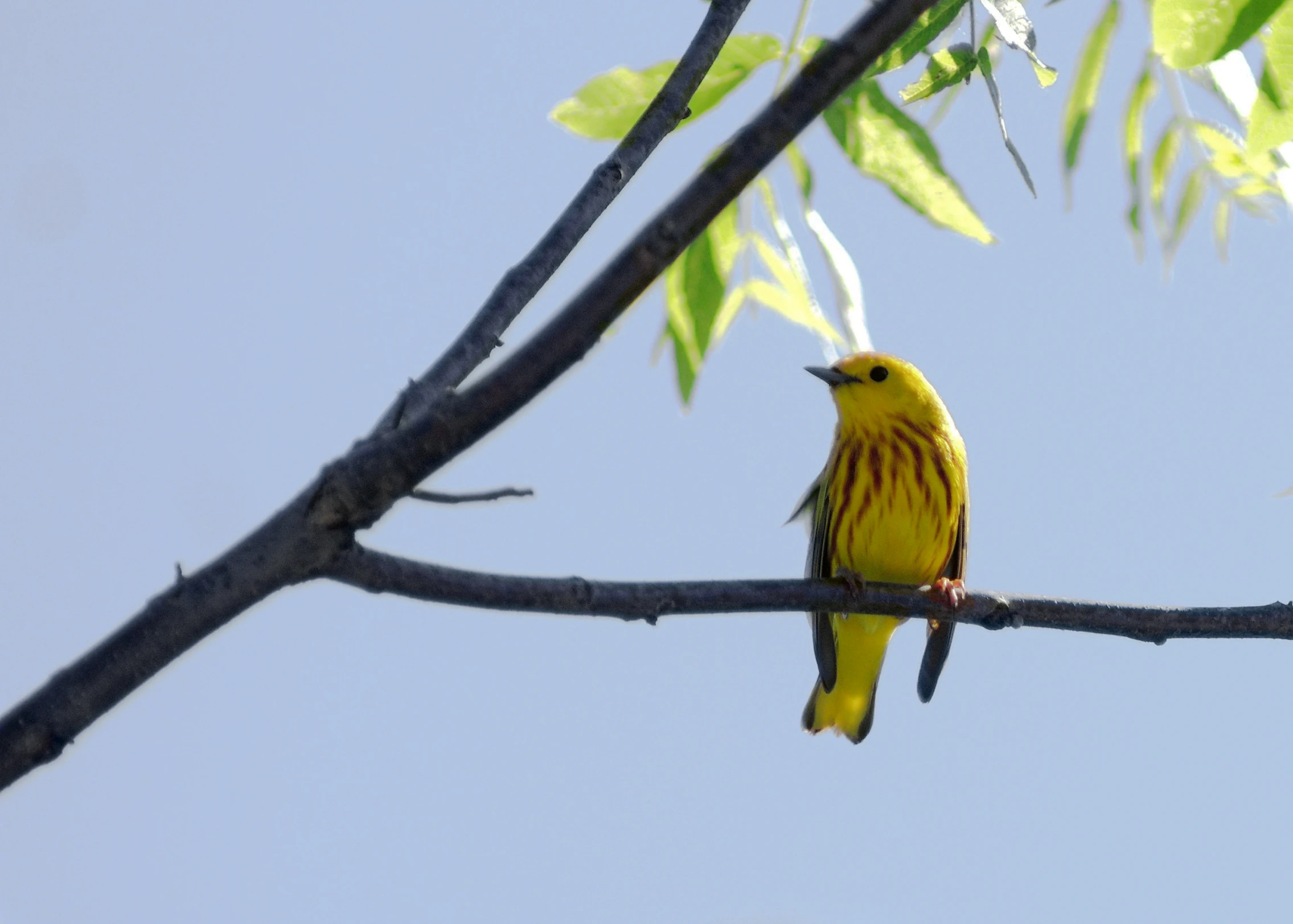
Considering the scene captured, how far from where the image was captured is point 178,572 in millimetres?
1834

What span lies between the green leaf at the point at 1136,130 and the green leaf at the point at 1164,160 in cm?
4

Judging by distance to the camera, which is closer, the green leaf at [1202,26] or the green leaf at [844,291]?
the green leaf at [1202,26]

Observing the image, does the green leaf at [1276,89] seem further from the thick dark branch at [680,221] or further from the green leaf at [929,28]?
the thick dark branch at [680,221]

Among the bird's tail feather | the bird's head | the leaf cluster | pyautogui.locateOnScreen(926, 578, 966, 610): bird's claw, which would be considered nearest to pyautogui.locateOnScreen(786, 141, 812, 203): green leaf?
the leaf cluster

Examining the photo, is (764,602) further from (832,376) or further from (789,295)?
(832,376)

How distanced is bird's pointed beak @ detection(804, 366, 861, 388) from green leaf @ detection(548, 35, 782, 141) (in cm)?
229

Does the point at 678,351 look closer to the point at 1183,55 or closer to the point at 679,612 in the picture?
the point at 679,612

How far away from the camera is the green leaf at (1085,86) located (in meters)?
2.85

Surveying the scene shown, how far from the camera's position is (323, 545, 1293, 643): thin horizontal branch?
1.93m

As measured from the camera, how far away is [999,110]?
2.03 meters

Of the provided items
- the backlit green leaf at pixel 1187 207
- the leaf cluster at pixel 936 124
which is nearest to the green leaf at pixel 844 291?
the leaf cluster at pixel 936 124

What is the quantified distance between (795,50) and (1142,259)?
0.98 metres

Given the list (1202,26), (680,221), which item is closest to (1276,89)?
(1202,26)

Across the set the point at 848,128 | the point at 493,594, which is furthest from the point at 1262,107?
the point at 493,594
